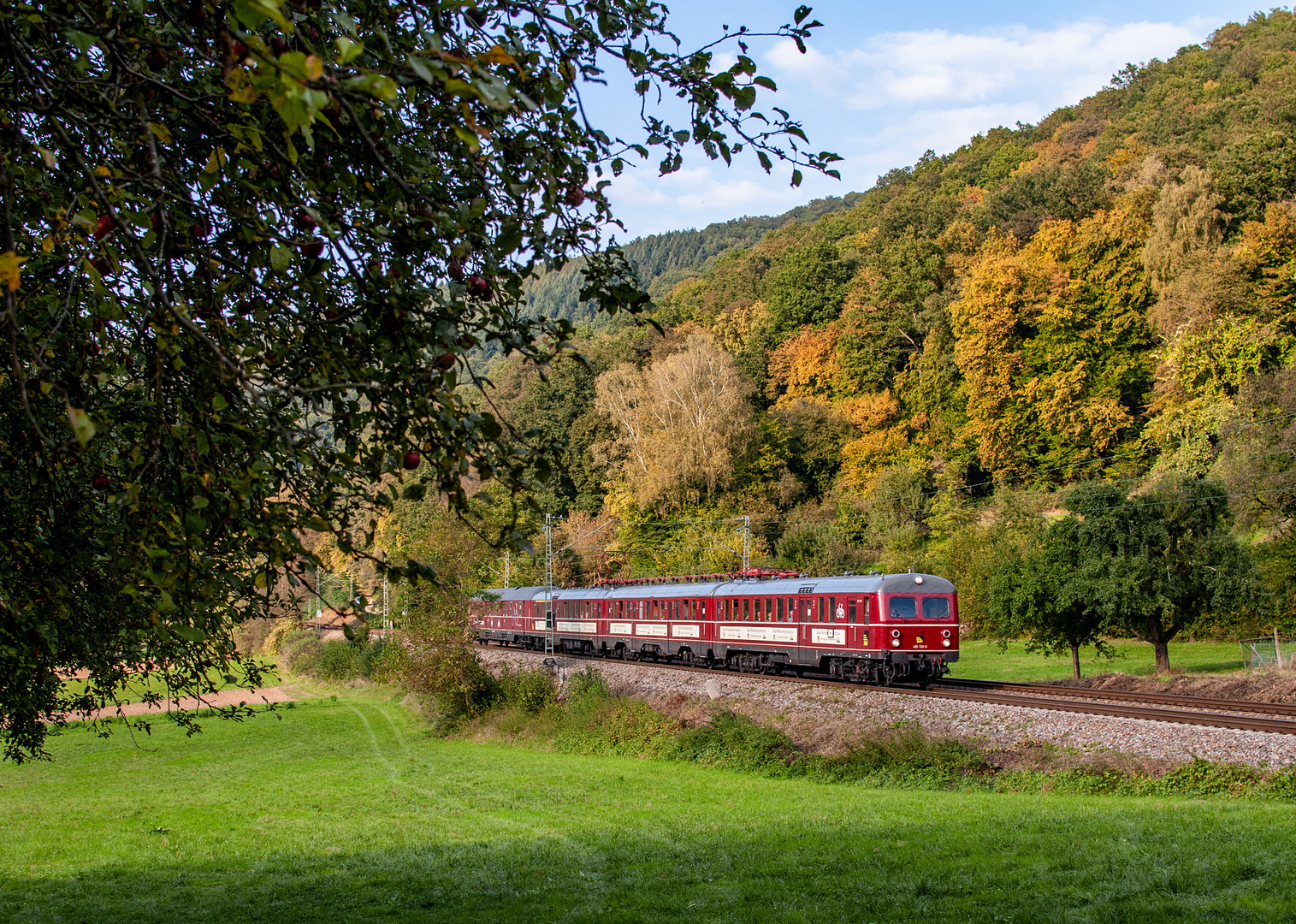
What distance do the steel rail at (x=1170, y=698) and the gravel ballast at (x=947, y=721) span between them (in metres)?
2.65

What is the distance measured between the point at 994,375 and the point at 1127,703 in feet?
111

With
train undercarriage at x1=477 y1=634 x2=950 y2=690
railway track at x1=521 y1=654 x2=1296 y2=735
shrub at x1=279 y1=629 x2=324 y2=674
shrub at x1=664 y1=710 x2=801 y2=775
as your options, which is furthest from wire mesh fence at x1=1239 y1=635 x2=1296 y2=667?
shrub at x1=279 y1=629 x2=324 y2=674

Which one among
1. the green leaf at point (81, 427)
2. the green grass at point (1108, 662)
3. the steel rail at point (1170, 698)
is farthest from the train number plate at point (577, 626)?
the green leaf at point (81, 427)

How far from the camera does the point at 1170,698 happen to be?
18.2 metres

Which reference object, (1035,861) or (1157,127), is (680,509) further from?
(1035,861)

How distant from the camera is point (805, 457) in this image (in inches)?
2227

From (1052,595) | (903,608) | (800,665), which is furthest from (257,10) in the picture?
(1052,595)

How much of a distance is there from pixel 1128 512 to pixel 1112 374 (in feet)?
86.7

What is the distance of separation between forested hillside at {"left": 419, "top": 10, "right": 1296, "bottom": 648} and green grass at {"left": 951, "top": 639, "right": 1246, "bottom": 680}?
5.35 feet

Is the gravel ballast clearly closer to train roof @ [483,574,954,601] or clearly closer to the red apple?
train roof @ [483,574,954,601]

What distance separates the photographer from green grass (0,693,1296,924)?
825 centimetres

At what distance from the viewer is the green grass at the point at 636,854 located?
8.25 metres

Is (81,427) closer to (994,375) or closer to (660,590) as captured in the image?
(660,590)

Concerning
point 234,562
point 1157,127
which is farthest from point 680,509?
point 234,562
